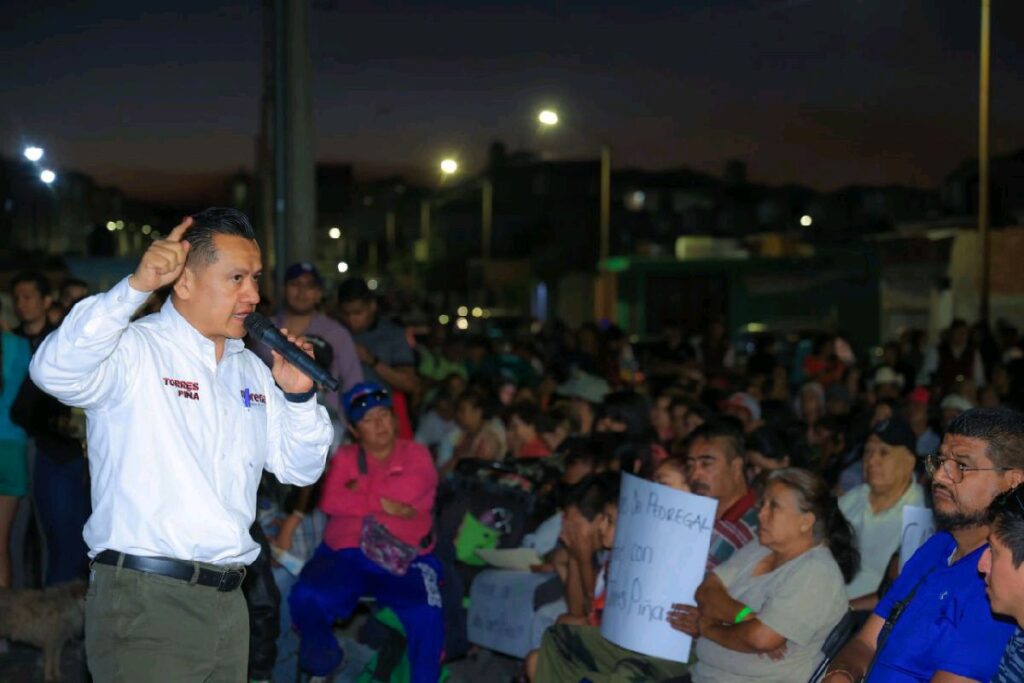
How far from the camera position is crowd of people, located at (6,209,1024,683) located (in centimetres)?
425

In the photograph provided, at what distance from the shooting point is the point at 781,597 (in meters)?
5.44

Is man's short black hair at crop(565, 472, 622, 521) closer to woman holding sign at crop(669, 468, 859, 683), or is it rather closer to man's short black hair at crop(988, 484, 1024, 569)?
woman holding sign at crop(669, 468, 859, 683)

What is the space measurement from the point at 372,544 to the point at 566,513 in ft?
3.44

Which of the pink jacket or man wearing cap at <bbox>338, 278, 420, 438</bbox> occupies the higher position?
man wearing cap at <bbox>338, 278, 420, 438</bbox>

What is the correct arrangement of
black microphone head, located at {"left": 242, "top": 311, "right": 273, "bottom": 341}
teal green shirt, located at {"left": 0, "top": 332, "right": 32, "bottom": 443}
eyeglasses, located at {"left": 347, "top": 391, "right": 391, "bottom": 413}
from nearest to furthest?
black microphone head, located at {"left": 242, "top": 311, "right": 273, "bottom": 341}
eyeglasses, located at {"left": 347, "top": 391, "right": 391, "bottom": 413}
teal green shirt, located at {"left": 0, "top": 332, "right": 32, "bottom": 443}

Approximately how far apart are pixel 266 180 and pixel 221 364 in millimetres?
9697

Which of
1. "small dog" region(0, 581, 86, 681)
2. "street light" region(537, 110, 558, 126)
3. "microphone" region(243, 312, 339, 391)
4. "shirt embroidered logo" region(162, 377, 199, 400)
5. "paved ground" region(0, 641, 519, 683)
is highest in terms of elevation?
"street light" region(537, 110, 558, 126)

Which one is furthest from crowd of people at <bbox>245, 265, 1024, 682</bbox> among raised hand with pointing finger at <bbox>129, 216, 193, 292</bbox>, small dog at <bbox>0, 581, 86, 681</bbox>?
raised hand with pointing finger at <bbox>129, 216, 193, 292</bbox>

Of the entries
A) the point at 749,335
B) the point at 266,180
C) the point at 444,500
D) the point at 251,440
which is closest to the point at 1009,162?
the point at 749,335

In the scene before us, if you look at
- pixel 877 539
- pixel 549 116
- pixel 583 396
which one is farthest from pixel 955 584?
pixel 549 116

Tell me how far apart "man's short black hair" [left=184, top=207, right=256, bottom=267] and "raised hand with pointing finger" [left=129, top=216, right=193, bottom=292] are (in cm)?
25

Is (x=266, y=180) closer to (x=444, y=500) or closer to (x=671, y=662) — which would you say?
(x=444, y=500)

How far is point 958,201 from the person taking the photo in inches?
1762

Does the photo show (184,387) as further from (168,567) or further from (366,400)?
(366,400)
